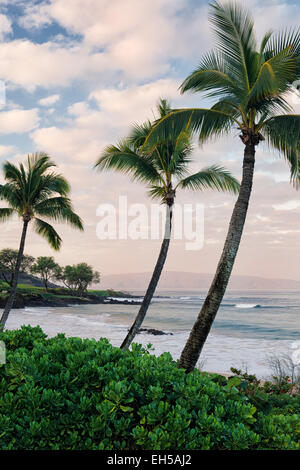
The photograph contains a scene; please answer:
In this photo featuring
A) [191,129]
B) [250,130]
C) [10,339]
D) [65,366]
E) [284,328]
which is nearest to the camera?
[65,366]

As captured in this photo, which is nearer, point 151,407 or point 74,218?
point 151,407

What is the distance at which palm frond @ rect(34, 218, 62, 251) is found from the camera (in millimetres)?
17266

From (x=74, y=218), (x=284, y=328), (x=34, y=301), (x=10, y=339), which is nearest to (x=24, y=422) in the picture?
(x=10, y=339)

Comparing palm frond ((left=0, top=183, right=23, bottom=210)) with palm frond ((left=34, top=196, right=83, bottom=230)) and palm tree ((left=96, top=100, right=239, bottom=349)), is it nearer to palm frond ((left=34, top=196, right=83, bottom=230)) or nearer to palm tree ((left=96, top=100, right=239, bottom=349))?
palm frond ((left=34, top=196, right=83, bottom=230))

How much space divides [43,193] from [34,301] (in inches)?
1520

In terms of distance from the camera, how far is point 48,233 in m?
17.5

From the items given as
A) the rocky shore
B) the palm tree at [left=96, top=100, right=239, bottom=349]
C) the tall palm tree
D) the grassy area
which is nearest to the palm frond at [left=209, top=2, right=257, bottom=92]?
the tall palm tree

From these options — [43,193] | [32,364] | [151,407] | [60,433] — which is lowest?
[60,433]

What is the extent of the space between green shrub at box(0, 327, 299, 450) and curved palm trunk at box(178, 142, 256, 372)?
3.64 meters

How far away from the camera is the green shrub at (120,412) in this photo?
8.80 feet

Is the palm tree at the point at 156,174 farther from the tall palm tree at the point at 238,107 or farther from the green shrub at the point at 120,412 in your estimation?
the green shrub at the point at 120,412

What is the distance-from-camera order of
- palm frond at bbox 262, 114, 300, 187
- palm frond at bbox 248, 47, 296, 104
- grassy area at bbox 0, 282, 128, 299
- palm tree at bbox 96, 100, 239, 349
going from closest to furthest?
palm frond at bbox 248, 47, 296, 104, palm frond at bbox 262, 114, 300, 187, palm tree at bbox 96, 100, 239, 349, grassy area at bbox 0, 282, 128, 299

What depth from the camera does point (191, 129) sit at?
324 inches

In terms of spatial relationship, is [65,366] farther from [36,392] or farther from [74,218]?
[74,218]
